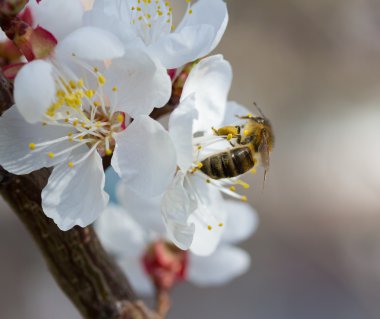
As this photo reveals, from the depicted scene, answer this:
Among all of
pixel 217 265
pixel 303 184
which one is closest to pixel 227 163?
pixel 217 265

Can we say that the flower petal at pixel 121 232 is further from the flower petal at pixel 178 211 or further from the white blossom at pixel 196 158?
the flower petal at pixel 178 211

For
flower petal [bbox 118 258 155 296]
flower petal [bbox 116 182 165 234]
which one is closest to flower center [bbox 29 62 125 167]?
flower petal [bbox 116 182 165 234]

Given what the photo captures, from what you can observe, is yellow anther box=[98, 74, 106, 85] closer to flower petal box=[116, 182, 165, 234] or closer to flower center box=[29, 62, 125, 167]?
flower center box=[29, 62, 125, 167]

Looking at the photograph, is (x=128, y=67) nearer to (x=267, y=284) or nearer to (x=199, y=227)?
(x=199, y=227)

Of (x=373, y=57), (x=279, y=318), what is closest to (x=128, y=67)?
(x=279, y=318)

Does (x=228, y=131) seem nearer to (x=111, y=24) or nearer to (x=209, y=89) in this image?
(x=209, y=89)

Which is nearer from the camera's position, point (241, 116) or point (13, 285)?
point (241, 116)
